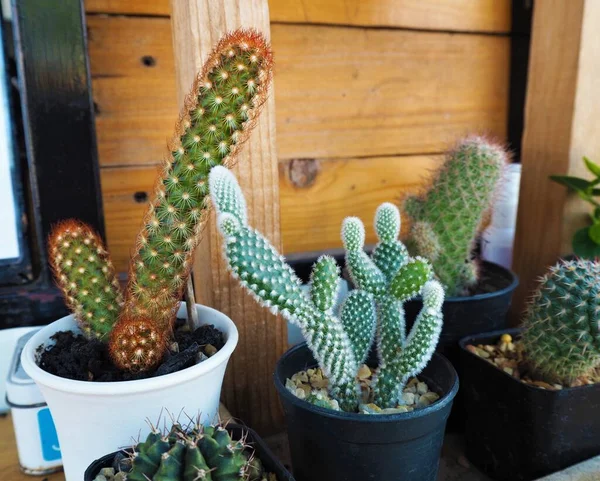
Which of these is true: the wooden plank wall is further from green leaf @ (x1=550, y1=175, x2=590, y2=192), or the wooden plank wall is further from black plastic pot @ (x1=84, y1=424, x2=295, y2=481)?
black plastic pot @ (x1=84, y1=424, x2=295, y2=481)

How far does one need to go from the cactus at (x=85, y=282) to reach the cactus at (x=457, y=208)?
467mm

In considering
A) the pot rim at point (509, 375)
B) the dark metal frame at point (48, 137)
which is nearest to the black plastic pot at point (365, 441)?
the pot rim at point (509, 375)

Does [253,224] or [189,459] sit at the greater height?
[253,224]

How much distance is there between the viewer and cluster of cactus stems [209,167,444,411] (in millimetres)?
444

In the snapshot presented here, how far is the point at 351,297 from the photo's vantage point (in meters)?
0.59

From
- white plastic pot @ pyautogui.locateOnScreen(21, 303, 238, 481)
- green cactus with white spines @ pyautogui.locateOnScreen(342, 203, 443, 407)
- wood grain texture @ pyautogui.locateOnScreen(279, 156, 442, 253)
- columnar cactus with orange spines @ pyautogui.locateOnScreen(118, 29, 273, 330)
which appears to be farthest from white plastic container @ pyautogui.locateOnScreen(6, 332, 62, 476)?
wood grain texture @ pyautogui.locateOnScreen(279, 156, 442, 253)

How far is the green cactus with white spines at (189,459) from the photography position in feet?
1.32

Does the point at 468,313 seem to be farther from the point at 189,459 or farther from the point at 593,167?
the point at 189,459

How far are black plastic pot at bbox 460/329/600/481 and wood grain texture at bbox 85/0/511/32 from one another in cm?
63

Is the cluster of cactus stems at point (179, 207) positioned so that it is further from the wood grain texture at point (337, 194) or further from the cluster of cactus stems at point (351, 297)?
the wood grain texture at point (337, 194)

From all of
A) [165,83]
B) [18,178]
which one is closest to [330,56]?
[165,83]

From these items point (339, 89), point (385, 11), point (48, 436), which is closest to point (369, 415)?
point (48, 436)

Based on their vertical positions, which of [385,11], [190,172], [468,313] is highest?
[385,11]

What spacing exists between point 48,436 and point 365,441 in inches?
16.1
